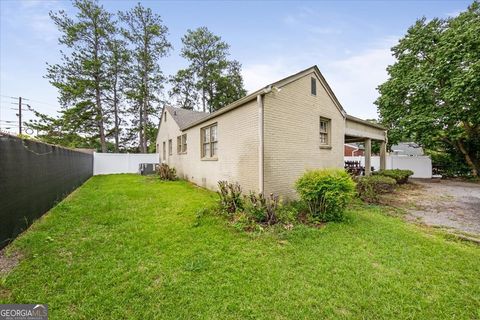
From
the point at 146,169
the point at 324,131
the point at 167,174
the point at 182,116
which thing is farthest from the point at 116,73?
the point at 324,131

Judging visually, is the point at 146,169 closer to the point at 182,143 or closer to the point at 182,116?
the point at 182,116

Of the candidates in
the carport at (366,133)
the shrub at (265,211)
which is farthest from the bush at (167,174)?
the carport at (366,133)

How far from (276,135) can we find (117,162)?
635 inches

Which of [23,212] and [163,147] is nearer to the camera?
[23,212]

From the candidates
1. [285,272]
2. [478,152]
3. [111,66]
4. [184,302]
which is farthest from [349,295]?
[111,66]

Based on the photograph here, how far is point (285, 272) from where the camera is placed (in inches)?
116

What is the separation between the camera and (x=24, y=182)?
4.24 metres

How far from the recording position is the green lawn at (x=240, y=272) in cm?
225

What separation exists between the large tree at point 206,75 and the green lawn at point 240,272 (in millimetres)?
24207

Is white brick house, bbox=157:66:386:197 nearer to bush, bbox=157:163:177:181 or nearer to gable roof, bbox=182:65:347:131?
gable roof, bbox=182:65:347:131

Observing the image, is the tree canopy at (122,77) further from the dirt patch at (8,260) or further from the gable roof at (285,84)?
the dirt patch at (8,260)

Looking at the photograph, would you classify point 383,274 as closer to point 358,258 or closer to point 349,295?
point 358,258

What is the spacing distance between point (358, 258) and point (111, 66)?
995 inches

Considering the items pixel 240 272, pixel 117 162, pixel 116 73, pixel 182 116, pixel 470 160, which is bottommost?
pixel 240 272
